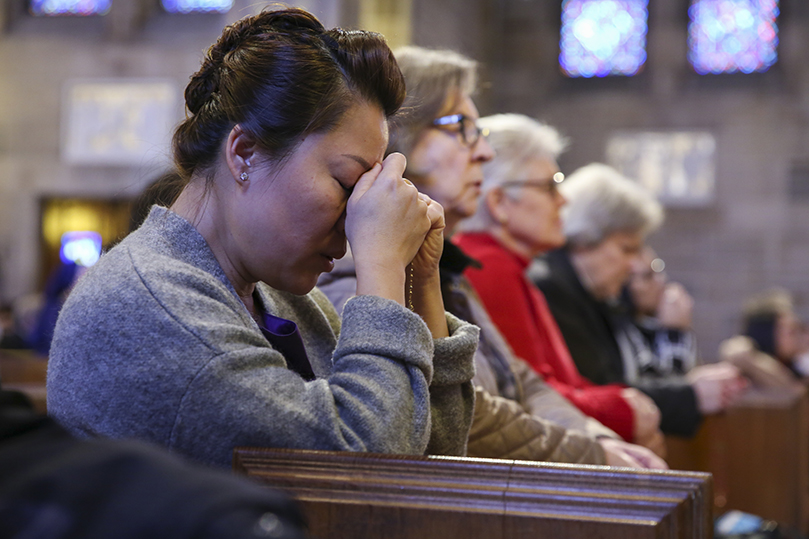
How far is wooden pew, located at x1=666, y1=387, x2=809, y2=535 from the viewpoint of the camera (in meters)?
3.09

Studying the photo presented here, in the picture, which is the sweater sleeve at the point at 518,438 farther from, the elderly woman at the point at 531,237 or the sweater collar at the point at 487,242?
the sweater collar at the point at 487,242

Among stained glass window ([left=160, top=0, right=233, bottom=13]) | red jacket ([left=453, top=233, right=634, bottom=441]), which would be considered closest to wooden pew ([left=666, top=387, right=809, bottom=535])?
red jacket ([left=453, top=233, right=634, bottom=441])

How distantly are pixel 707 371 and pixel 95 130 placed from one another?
9423mm

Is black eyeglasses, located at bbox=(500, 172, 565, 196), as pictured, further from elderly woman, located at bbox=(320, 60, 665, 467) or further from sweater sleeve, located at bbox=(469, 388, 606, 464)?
sweater sleeve, located at bbox=(469, 388, 606, 464)

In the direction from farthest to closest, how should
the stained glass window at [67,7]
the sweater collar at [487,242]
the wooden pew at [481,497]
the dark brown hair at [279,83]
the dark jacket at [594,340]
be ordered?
the stained glass window at [67,7] < the dark jacket at [594,340] < the sweater collar at [487,242] < the dark brown hair at [279,83] < the wooden pew at [481,497]

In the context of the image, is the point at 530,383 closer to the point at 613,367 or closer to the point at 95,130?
the point at 613,367

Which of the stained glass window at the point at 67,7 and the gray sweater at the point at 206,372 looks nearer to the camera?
the gray sweater at the point at 206,372

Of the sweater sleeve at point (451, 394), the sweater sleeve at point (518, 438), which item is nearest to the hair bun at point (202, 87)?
the sweater sleeve at point (451, 394)

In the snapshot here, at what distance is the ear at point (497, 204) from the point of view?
2.76 meters

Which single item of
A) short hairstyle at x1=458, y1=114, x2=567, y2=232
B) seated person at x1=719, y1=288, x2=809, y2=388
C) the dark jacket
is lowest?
seated person at x1=719, y1=288, x2=809, y2=388

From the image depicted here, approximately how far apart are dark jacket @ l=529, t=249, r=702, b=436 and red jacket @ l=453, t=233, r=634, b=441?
462 mm

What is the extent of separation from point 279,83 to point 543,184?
1801 mm

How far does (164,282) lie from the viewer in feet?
3.27

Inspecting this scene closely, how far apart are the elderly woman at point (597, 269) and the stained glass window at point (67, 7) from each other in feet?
30.6
